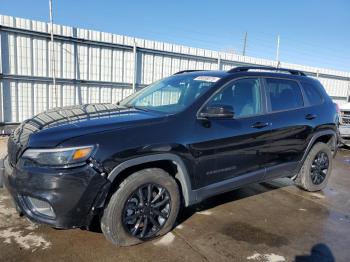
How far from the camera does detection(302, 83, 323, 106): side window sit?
4.89 m

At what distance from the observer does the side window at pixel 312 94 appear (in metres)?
4.89

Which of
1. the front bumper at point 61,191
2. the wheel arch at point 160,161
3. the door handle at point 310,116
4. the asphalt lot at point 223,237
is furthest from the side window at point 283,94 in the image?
the front bumper at point 61,191

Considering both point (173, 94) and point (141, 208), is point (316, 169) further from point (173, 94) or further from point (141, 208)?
point (141, 208)

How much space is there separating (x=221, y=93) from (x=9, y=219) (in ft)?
9.42

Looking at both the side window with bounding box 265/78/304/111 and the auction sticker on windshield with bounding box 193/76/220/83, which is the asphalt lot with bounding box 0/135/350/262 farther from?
the auction sticker on windshield with bounding box 193/76/220/83

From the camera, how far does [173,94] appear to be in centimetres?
404

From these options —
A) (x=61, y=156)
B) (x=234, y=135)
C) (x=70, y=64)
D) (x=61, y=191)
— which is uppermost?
(x=70, y=64)

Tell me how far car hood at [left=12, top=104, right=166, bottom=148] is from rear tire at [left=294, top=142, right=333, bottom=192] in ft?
9.15

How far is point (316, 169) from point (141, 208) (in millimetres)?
3234

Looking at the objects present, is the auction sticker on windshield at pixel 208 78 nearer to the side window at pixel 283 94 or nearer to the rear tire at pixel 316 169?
the side window at pixel 283 94

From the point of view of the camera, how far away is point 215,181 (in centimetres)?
366

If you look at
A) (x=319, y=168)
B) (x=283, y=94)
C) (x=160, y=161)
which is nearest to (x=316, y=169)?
(x=319, y=168)

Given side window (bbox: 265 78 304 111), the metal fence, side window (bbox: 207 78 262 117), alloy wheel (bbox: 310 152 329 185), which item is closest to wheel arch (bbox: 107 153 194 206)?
side window (bbox: 207 78 262 117)

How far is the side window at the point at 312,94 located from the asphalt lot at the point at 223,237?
153 centimetres
